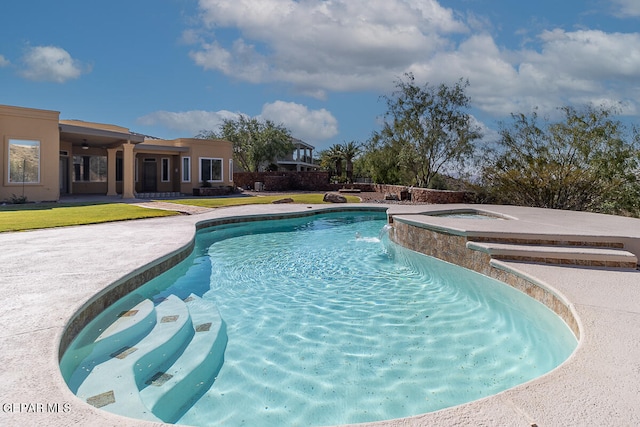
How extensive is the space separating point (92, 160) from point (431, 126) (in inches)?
796

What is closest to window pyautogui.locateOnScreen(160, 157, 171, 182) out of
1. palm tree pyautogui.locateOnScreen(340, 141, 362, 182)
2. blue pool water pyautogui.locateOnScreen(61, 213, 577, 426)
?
blue pool water pyautogui.locateOnScreen(61, 213, 577, 426)

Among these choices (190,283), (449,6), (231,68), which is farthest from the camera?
(231,68)

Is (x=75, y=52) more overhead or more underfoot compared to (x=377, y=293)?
more overhead

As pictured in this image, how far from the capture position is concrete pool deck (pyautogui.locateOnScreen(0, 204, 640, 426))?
2012 millimetres

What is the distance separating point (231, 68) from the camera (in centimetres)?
2630

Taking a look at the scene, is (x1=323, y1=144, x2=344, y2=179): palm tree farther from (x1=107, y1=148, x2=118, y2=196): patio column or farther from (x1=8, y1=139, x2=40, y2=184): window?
(x1=8, y1=139, x2=40, y2=184): window

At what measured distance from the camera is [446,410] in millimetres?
2072

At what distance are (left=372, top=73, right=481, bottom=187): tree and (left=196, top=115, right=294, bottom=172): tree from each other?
18.4 metres

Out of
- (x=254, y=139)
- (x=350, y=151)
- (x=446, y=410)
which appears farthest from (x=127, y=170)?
(x=350, y=151)

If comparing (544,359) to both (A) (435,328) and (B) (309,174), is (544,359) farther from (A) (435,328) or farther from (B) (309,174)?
(B) (309,174)

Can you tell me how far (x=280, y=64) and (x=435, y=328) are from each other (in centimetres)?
2642

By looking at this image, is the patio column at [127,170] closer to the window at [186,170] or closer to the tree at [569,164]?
the window at [186,170]

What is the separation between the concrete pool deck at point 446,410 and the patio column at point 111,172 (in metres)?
15.8

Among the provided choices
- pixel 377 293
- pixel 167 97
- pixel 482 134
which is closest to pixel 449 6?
pixel 482 134
